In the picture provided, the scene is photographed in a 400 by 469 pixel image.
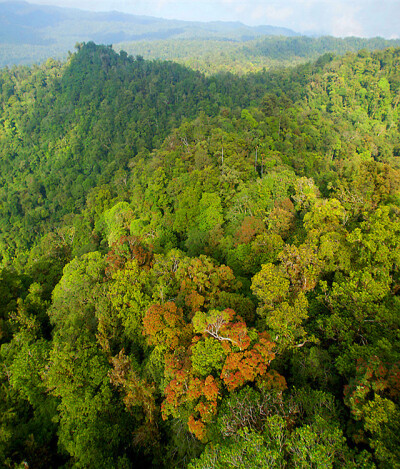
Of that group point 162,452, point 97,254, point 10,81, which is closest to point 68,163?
point 97,254

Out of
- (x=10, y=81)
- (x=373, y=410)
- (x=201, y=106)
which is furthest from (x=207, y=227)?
(x=10, y=81)

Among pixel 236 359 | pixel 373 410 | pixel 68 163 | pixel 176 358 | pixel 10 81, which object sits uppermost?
pixel 10 81

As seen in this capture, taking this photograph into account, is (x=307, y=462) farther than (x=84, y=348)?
No

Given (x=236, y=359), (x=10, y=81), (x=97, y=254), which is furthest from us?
(x=10, y=81)

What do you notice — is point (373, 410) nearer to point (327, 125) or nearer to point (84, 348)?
point (84, 348)

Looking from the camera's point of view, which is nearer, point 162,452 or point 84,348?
point 162,452

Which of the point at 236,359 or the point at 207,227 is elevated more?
the point at 236,359

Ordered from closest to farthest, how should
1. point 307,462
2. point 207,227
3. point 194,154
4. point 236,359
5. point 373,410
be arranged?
point 307,462 < point 373,410 < point 236,359 < point 207,227 < point 194,154

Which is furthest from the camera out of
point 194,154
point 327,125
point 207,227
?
point 327,125

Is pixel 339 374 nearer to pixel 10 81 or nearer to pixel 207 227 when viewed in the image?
pixel 207 227
